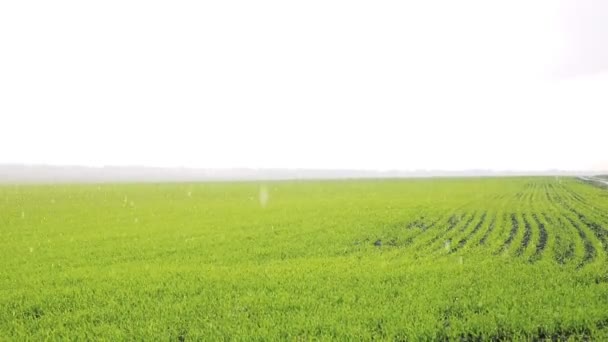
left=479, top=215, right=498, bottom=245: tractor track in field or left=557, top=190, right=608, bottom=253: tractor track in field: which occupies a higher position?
left=557, top=190, right=608, bottom=253: tractor track in field

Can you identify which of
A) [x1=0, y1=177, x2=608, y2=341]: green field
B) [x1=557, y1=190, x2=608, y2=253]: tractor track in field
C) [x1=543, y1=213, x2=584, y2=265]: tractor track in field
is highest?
[x1=557, y1=190, x2=608, y2=253]: tractor track in field

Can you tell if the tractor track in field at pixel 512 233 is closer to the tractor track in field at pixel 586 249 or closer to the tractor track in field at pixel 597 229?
the tractor track in field at pixel 586 249

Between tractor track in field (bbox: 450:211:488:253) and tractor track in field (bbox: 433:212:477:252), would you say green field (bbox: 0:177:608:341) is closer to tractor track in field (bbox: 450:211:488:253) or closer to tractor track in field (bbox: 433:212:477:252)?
tractor track in field (bbox: 450:211:488:253)

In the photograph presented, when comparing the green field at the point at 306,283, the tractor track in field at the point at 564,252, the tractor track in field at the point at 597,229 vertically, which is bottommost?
the green field at the point at 306,283

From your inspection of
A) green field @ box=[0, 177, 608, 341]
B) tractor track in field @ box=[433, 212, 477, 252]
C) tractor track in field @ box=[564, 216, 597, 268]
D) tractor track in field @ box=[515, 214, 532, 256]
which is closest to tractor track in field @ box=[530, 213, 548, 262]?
green field @ box=[0, 177, 608, 341]

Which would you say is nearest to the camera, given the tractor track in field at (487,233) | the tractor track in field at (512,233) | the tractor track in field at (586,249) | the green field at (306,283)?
the green field at (306,283)

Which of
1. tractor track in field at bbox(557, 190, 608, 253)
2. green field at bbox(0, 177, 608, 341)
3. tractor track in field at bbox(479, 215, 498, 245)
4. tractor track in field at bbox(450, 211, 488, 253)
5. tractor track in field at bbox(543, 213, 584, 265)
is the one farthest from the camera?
tractor track in field at bbox(479, 215, 498, 245)

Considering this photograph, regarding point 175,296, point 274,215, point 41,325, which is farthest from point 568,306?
point 274,215

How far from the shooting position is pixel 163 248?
17.2 m

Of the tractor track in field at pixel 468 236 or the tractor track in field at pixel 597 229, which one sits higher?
the tractor track in field at pixel 597 229

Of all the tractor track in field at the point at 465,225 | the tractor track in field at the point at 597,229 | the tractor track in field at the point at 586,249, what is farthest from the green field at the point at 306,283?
the tractor track in field at the point at 465,225

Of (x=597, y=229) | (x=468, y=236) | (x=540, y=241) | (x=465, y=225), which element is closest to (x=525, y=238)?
(x=540, y=241)

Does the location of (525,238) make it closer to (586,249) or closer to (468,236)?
(468,236)

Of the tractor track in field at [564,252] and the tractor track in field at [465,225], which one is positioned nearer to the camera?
the tractor track in field at [564,252]
